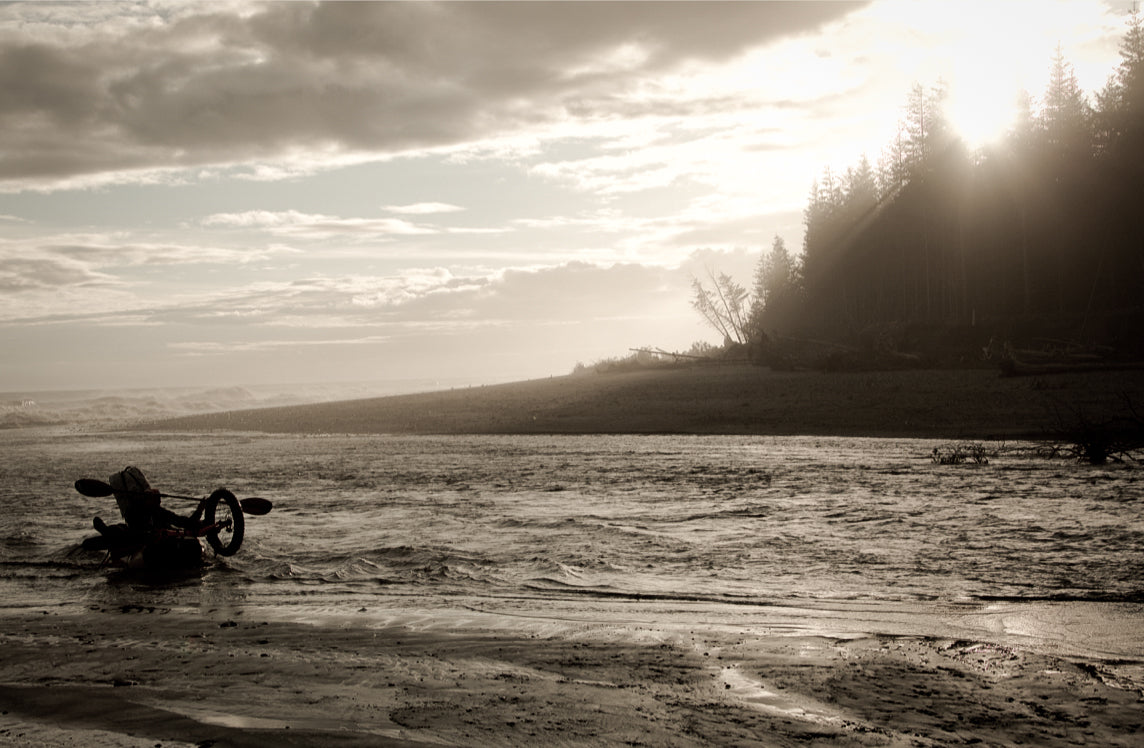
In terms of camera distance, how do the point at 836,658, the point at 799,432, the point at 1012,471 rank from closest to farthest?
the point at 836,658 → the point at 1012,471 → the point at 799,432

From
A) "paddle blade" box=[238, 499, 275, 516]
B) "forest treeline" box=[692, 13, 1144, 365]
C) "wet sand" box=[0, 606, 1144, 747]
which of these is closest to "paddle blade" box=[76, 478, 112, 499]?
"paddle blade" box=[238, 499, 275, 516]

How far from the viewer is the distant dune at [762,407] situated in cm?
2002

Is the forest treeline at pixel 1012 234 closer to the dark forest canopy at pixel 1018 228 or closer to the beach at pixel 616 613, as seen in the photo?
the dark forest canopy at pixel 1018 228

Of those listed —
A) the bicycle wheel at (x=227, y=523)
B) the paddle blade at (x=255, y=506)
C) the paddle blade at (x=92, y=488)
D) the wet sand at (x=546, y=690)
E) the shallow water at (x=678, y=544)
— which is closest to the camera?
the wet sand at (x=546, y=690)

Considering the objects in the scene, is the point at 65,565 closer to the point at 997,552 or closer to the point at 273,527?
the point at 273,527

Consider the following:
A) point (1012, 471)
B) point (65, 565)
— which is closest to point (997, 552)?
point (1012, 471)

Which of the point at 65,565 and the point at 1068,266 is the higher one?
the point at 1068,266

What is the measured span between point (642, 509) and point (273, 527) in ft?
14.4

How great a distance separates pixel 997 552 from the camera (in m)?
8.32

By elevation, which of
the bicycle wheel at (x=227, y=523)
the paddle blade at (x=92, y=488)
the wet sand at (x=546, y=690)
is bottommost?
the wet sand at (x=546, y=690)

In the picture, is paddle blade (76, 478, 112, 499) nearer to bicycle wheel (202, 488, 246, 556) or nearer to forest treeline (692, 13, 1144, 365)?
bicycle wheel (202, 488, 246, 556)

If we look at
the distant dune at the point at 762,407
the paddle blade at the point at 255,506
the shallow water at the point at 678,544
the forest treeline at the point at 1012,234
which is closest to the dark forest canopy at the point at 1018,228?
the forest treeline at the point at 1012,234

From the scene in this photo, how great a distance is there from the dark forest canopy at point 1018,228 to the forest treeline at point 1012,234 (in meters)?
0.06

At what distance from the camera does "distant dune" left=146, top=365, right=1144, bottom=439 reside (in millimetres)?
20016
